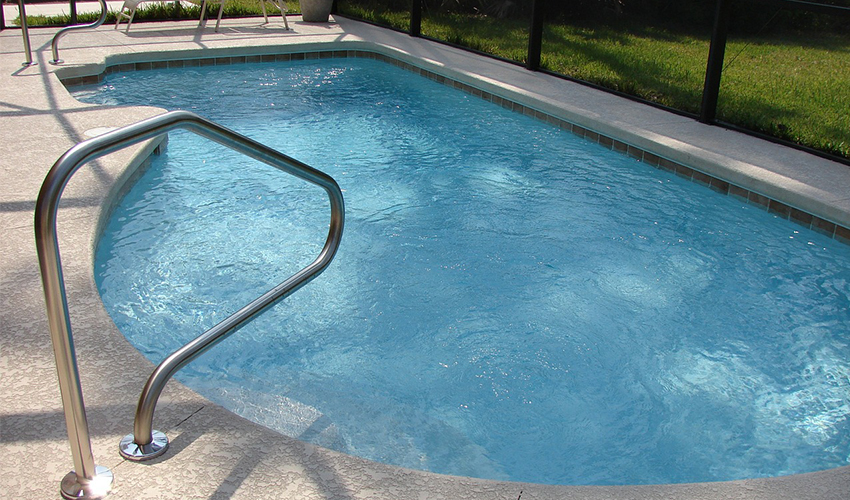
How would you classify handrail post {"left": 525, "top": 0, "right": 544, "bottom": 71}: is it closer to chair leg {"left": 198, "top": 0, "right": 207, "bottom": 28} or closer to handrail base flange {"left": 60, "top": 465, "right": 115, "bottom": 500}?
chair leg {"left": 198, "top": 0, "right": 207, "bottom": 28}

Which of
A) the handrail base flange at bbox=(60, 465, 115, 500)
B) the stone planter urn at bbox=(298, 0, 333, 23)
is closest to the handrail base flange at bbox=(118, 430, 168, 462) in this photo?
the handrail base flange at bbox=(60, 465, 115, 500)

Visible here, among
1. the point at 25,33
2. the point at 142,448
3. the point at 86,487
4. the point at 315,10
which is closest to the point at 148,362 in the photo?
the point at 142,448

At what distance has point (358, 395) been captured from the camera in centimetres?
328

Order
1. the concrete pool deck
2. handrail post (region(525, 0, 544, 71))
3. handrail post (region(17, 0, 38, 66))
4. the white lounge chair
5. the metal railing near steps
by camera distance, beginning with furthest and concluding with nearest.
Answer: the white lounge chair → handrail post (region(525, 0, 544, 71)) → handrail post (region(17, 0, 38, 66)) → the concrete pool deck → the metal railing near steps

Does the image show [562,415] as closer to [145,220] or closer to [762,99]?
[145,220]

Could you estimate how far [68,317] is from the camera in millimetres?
1768

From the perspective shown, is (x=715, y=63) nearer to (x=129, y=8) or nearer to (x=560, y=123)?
(x=560, y=123)

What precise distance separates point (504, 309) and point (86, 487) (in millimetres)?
2452

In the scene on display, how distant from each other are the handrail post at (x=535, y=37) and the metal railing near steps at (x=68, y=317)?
6.50m

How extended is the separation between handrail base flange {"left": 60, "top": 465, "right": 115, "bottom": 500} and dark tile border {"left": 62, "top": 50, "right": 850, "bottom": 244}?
14.3 ft

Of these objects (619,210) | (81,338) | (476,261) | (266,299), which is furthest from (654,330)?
(81,338)

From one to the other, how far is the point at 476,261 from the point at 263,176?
6.73 feet

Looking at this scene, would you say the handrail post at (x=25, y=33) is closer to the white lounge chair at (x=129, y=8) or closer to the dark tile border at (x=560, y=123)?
the dark tile border at (x=560, y=123)

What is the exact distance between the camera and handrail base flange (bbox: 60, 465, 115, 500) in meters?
1.99
